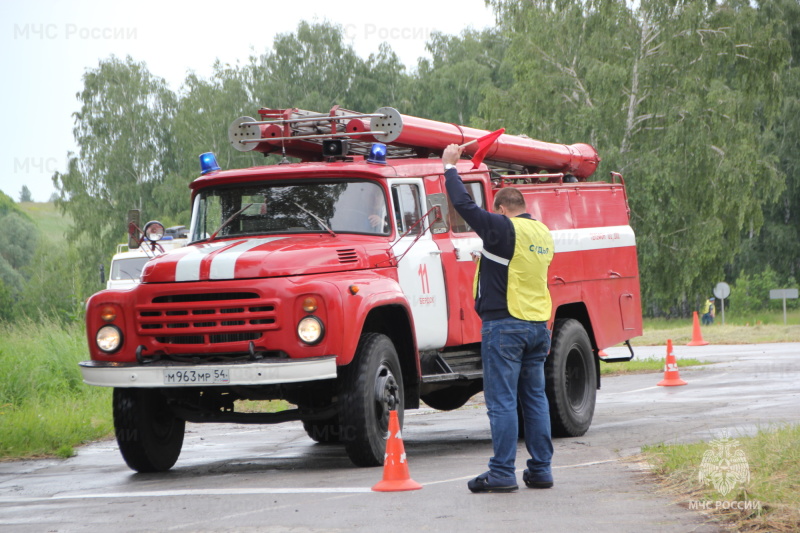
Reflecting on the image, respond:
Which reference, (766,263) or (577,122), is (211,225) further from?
(766,263)

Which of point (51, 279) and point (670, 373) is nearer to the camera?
point (670, 373)

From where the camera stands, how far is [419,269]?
32.7ft

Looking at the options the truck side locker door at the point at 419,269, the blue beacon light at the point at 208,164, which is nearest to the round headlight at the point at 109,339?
the blue beacon light at the point at 208,164

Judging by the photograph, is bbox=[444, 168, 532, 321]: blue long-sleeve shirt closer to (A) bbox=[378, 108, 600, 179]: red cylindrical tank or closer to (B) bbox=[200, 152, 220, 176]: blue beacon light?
(A) bbox=[378, 108, 600, 179]: red cylindrical tank

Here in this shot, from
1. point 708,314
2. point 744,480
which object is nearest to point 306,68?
point 708,314

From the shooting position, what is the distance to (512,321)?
755cm

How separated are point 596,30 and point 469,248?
2881cm

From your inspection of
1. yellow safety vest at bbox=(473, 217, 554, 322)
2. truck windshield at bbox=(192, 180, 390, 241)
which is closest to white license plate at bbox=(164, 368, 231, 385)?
truck windshield at bbox=(192, 180, 390, 241)

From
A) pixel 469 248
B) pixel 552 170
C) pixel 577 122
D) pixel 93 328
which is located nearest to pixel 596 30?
pixel 577 122

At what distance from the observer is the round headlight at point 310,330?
8.37 metres

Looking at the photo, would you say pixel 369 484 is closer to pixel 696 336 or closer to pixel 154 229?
pixel 154 229

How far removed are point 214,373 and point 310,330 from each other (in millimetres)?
761

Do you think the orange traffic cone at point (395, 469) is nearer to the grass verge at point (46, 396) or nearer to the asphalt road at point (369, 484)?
the asphalt road at point (369, 484)

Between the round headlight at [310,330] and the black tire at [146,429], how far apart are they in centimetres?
165
